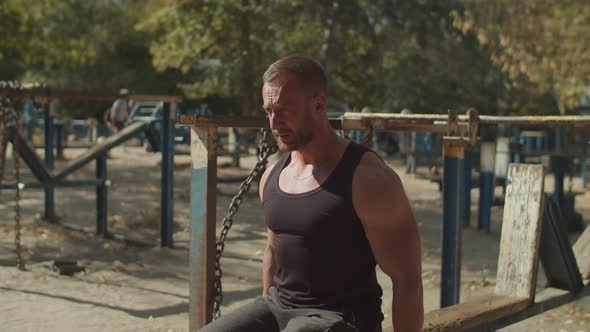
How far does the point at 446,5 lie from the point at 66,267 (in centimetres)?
1255

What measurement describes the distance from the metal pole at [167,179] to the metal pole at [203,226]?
14.4ft

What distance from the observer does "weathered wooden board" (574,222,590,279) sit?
13.9 ft

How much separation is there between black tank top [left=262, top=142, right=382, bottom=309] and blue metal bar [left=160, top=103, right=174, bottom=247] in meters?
4.87

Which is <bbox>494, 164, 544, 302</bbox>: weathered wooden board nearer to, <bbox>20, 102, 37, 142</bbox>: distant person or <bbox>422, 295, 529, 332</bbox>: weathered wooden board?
<bbox>422, 295, 529, 332</bbox>: weathered wooden board

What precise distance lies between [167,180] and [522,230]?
158 inches

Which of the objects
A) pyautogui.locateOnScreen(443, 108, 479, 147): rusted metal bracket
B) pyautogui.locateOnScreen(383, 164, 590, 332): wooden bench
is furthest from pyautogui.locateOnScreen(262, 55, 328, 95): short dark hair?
pyautogui.locateOnScreen(383, 164, 590, 332): wooden bench

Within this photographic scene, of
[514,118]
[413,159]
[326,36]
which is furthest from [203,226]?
[326,36]

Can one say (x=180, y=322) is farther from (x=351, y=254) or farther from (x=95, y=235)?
(x=95, y=235)

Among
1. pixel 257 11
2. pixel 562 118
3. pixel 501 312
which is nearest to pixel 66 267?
pixel 501 312

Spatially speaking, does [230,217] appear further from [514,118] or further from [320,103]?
[514,118]

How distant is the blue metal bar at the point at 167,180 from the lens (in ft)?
22.6

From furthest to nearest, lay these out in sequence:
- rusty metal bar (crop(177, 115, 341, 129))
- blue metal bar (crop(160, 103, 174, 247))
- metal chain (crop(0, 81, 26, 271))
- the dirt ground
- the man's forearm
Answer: blue metal bar (crop(160, 103, 174, 247)), metal chain (crop(0, 81, 26, 271)), the dirt ground, rusty metal bar (crop(177, 115, 341, 129)), the man's forearm

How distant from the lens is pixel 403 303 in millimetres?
2043

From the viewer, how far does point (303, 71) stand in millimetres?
2047
